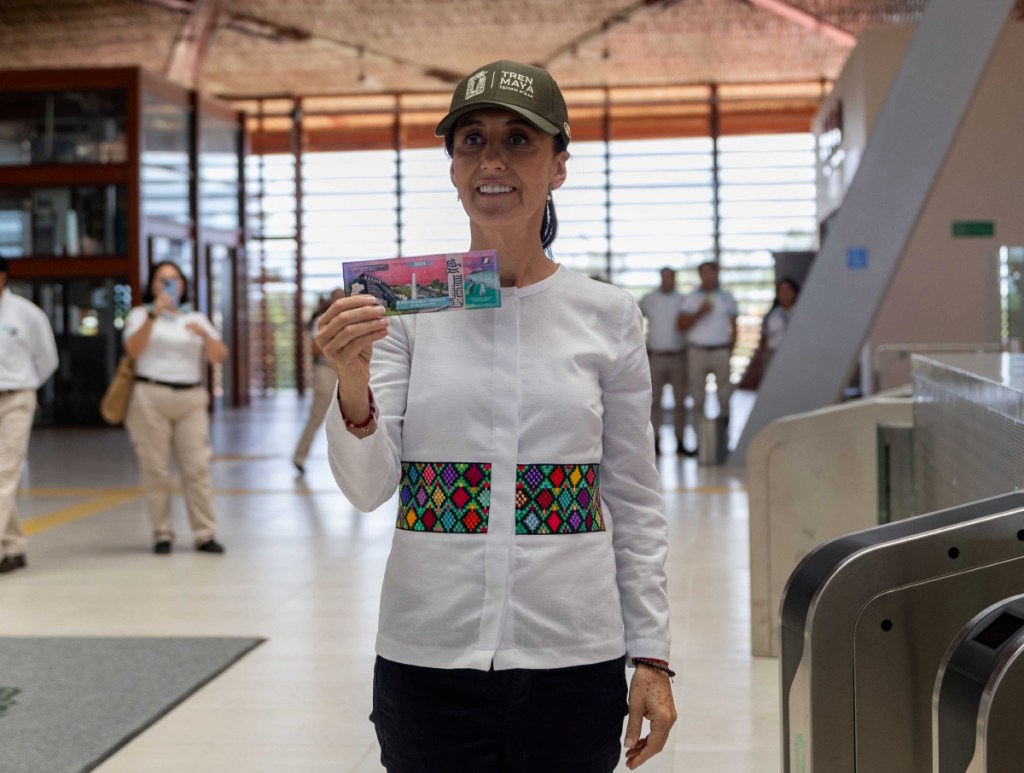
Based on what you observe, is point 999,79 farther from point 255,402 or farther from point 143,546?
point 255,402

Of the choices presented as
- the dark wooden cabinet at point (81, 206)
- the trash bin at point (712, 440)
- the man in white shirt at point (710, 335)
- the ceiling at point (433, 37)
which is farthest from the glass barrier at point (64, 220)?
the trash bin at point (712, 440)

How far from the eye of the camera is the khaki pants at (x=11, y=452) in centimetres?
752

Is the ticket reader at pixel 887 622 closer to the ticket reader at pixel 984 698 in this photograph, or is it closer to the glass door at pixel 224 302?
the ticket reader at pixel 984 698

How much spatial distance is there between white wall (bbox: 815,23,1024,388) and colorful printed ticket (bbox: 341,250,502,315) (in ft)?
51.6

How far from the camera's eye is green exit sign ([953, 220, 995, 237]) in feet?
55.8

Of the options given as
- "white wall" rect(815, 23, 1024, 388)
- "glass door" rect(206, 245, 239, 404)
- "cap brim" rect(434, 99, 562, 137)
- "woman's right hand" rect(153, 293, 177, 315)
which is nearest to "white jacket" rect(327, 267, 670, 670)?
"cap brim" rect(434, 99, 562, 137)

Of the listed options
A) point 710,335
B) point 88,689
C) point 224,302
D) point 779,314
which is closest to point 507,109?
point 88,689

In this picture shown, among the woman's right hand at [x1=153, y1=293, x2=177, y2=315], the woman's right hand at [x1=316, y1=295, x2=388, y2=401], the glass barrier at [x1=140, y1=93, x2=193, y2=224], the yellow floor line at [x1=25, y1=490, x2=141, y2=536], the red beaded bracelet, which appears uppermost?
the glass barrier at [x1=140, y1=93, x2=193, y2=224]

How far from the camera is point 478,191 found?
6.31 feet

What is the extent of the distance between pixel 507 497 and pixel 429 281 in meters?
0.33

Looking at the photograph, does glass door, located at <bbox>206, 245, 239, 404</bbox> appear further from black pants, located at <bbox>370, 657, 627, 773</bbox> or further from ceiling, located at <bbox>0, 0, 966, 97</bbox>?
black pants, located at <bbox>370, 657, 627, 773</bbox>

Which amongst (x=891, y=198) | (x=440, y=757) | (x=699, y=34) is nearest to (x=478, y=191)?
(x=440, y=757)

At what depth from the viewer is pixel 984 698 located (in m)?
1.56

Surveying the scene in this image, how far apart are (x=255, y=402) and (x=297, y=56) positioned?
22.6 feet
